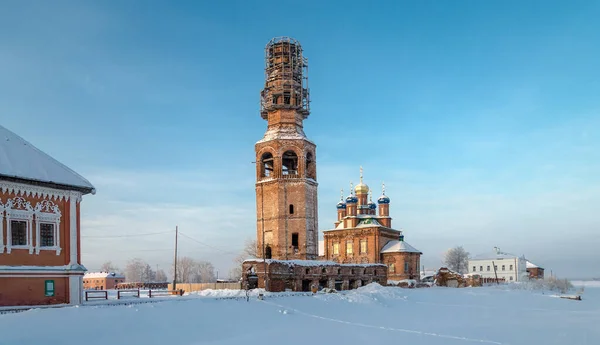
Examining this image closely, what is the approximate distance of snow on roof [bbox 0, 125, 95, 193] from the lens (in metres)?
23.6

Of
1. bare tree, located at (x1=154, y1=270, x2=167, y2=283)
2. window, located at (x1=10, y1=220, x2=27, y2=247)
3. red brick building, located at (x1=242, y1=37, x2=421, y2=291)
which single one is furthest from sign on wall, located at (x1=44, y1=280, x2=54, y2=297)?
bare tree, located at (x1=154, y1=270, x2=167, y2=283)

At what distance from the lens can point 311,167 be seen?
162ft

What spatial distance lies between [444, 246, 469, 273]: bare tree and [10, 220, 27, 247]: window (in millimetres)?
104832

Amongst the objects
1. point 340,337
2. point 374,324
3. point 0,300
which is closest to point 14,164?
point 0,300

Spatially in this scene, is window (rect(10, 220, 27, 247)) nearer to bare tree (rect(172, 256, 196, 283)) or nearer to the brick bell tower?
the brick bell tower

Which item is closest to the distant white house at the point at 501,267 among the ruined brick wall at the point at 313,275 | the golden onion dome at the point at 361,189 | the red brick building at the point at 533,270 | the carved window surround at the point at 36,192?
the red brick building at the point at 533,270

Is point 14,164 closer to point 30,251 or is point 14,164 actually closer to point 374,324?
point 30,251

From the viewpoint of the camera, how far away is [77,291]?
25469 millimetres

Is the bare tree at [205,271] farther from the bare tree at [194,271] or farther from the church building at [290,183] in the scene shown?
the church building at [290,183]

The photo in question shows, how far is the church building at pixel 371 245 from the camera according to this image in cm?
6138

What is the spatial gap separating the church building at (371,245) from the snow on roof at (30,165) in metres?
40.7

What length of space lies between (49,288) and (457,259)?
350 feet

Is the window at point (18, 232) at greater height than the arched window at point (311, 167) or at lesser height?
lesser

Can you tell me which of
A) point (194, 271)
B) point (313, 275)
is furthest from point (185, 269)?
point (313, 275)
